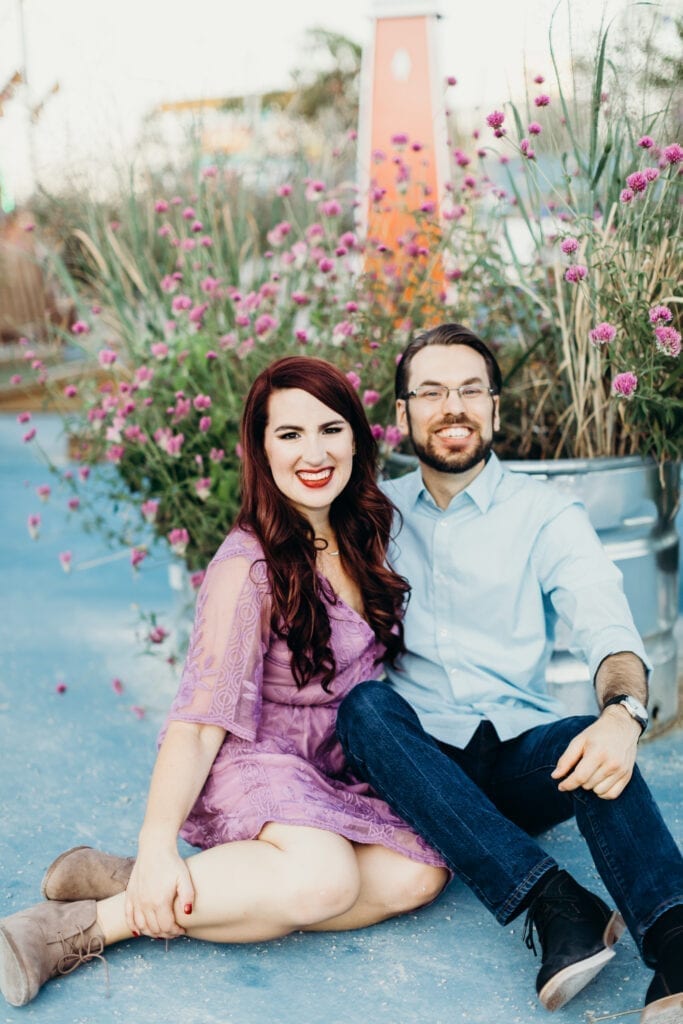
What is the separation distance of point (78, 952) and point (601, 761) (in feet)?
3.22

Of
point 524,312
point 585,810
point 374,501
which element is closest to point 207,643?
point 374,501

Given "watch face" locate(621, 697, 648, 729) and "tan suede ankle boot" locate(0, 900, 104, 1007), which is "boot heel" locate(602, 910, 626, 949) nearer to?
"watch face" locate(621, 697, 648, 729)

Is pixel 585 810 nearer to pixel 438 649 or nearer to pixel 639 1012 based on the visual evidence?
pixel 639 1012

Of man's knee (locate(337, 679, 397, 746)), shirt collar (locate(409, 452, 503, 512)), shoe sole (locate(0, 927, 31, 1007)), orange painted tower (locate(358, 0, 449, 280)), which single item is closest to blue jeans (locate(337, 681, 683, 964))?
man's knee (locate(337, 679, 397, 746))

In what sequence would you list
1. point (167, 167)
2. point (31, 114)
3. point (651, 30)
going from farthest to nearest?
point (167, 167) < point (31, 114) < point (651, 30)

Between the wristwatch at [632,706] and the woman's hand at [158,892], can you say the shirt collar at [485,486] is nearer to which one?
the wristwatch at [632,706]

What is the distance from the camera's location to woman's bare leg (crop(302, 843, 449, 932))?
217 centimetres

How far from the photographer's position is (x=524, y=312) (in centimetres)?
333

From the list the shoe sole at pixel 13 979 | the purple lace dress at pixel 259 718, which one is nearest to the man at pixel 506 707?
the purple lace dress at pixel 259 718

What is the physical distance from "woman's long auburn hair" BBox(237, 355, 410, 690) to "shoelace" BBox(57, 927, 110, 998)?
60cm

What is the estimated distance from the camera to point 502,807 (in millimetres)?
2334

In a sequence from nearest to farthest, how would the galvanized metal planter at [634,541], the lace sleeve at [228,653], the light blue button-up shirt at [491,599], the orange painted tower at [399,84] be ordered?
the lace sleeve at [228,653]
the light blue button-up shirt at [491,599]
the galvanized metal planter at [634,541]
the orange painted tower at [399,84]

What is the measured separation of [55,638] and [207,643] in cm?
209

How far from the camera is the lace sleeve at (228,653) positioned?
2.12 metres
